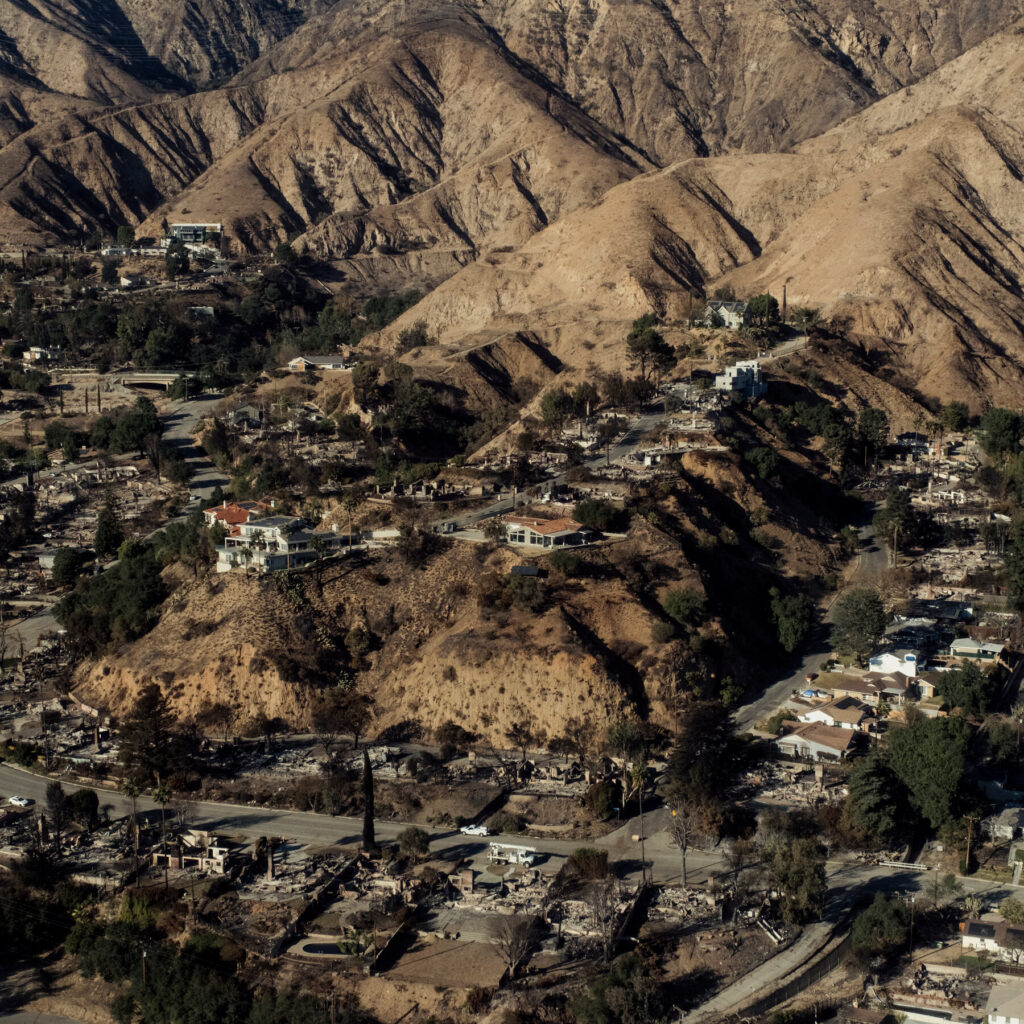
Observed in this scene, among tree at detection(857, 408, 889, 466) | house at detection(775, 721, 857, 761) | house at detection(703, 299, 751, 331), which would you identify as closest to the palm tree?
house at detection(775, 721, 857, 761)

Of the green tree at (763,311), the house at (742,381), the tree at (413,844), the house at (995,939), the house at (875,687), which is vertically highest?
the green tree at (763,311)

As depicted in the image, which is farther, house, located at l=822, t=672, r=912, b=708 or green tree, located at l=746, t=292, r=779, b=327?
green tree, located at l=746, t=292, r=779, b=327

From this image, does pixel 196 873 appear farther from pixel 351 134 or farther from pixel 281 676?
pixel 351 134

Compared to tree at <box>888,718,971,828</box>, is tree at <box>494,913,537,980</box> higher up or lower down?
lower down

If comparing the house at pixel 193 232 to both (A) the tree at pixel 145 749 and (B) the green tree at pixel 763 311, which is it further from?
(A) the tree at pixel 145 749

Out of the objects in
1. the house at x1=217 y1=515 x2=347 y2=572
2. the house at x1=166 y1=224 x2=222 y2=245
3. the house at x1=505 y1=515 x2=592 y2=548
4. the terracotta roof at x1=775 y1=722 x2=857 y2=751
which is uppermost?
the house at x1=166 y1=224 x2=222 y2=245

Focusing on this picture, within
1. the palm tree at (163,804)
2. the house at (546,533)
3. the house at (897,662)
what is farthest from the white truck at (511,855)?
the house at (897,662)

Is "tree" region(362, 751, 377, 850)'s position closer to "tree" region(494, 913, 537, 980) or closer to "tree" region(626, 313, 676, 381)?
"tree" region(494, 913, 537, 980)
